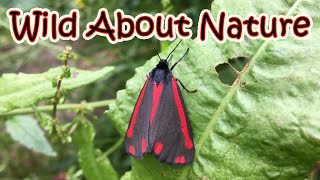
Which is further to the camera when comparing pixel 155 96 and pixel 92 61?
pixel 92 61

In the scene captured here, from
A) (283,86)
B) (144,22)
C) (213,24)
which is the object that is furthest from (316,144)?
(144,22)

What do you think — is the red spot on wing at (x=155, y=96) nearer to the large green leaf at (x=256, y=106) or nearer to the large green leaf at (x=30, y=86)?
the large green leaf at (x=256, y=106)

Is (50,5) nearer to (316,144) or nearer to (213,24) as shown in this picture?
(213,24)

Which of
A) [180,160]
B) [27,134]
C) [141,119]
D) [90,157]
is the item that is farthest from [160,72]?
[27,134]

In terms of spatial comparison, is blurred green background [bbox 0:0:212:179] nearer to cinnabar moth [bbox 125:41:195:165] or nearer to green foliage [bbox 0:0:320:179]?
green foliage [bbox 0:0:320:179]

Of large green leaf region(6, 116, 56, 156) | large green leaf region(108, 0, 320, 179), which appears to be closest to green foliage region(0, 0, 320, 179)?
large green leaf region(108, 0, 320, 179)

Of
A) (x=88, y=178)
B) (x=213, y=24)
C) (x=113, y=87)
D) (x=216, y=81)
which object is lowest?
(x=88, y=178)

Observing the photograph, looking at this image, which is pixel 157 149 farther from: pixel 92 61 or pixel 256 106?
pixel 92 61
